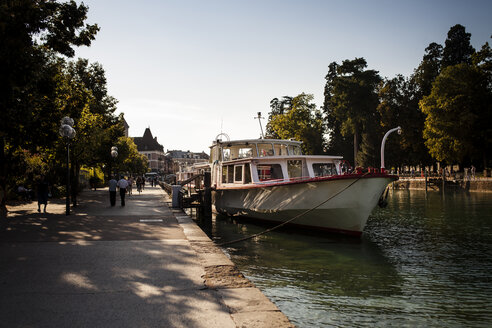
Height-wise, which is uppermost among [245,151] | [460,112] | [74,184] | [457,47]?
[457,47]

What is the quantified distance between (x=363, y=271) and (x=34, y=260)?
7.27m

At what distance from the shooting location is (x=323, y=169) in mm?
18344

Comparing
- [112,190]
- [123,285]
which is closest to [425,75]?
[112,190]

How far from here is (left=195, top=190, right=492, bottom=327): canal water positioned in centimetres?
670

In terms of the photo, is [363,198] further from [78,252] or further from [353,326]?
[78,252]

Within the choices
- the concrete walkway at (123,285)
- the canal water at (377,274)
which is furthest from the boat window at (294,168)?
the concrete walkway at (123,285)

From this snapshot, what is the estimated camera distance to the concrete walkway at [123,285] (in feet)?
13.7

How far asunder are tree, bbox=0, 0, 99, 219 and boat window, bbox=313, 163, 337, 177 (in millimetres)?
11512

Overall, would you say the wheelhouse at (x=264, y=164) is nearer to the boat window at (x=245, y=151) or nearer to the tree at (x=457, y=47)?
the boat window at (x=245, y=151)

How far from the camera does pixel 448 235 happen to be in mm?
15250

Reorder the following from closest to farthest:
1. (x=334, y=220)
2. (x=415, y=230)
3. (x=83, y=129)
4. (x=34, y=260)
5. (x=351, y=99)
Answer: (x=34, y=260)
(x=334, y=220)
(x=415, y=230)
(x=83, y=129)
(x=351, y=99)

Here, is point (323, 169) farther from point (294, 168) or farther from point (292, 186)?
point (292, 186)

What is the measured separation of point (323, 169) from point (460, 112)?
118ft

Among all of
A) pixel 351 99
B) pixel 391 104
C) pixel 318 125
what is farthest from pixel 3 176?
pixel 391 104
